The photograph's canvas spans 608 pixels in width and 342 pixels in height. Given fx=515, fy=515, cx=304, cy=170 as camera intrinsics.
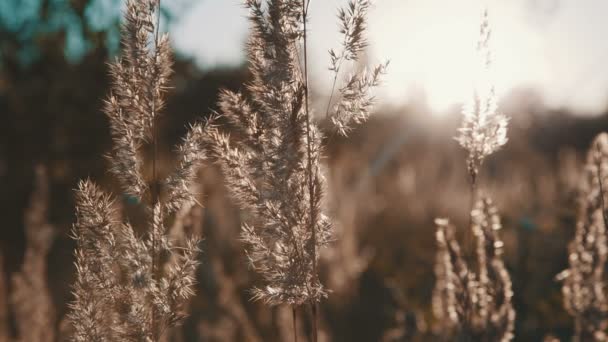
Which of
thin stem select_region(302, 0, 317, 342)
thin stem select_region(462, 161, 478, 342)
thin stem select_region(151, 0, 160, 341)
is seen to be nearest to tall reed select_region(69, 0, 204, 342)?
thin stem select_region(151, 0, 160, 341)

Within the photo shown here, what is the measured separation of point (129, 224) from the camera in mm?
1420

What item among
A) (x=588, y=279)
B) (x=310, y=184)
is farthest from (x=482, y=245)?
(x=310, y=184)

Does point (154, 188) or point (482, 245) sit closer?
point (154, 188)

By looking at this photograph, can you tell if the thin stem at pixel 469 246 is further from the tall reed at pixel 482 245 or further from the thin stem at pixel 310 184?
the thin stem at pixel 310 184

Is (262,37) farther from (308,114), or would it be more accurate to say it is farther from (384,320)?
(384,320)

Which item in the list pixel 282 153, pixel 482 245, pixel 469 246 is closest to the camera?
pixel 282 153

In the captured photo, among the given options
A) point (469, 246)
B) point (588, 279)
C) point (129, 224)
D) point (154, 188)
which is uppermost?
point (154, 188)

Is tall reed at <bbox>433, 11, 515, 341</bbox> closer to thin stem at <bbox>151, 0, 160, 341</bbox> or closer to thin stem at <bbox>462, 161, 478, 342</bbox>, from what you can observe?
thin stem at <bbox>462, 161, 478, 342</bbox>

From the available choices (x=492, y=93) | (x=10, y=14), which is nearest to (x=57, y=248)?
(x=10, y=14)

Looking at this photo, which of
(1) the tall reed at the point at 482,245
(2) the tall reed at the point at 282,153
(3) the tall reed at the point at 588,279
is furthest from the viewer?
(3) the tall reed at the point at 588,279

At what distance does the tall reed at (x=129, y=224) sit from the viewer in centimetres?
141

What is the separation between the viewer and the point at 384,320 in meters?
4.18

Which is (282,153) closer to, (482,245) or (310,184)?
(310,184)

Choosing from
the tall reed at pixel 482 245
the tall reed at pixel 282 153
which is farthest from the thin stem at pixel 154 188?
the tall reed at pixel 482 245
